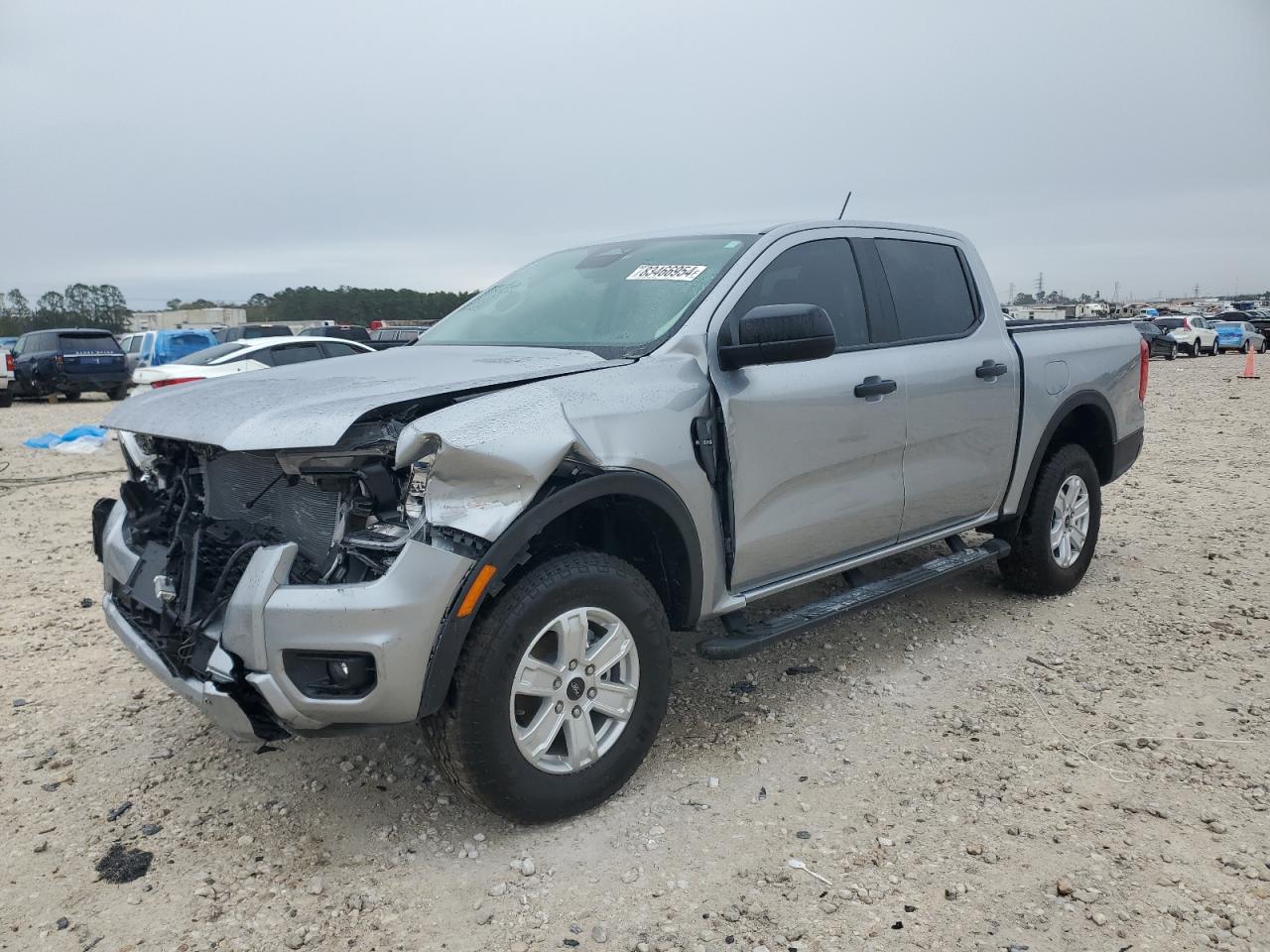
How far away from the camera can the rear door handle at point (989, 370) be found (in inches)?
175

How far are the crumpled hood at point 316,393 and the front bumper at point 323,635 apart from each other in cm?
34

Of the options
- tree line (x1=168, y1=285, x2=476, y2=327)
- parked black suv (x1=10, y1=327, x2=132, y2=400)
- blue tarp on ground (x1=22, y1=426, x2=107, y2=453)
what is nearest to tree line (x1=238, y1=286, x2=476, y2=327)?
tree line (x1=168, y1=285, x2=476, y2=327)

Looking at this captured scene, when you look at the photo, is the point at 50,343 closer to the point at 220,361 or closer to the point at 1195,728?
the point at 220,361

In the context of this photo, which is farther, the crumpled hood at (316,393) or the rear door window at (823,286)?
the rear door window at (823,286)

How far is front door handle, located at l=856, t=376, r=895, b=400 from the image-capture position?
3.80 m

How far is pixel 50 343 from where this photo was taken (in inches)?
784

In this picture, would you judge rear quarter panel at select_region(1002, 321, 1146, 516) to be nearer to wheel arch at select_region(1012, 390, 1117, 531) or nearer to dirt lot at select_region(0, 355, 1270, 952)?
wheel arch at select_region(1012, 390, 1117, 531)

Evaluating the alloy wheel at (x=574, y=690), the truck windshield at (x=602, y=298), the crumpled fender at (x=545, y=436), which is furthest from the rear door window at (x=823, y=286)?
the alloy wheel at (x=574, y=690)

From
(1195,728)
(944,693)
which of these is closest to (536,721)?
(944,693)

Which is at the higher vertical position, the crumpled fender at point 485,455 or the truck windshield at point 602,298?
the truck windshield at point 602,298

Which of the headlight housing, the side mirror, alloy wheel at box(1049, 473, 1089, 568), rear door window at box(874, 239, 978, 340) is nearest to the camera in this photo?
the headlight housing

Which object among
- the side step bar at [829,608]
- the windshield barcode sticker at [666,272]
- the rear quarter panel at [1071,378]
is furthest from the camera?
the rear quarter panel at [1071,378]

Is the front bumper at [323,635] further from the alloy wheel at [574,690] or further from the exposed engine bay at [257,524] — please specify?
the alloy wheel at [574,690]

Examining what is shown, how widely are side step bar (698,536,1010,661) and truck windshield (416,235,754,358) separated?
1057 mm
